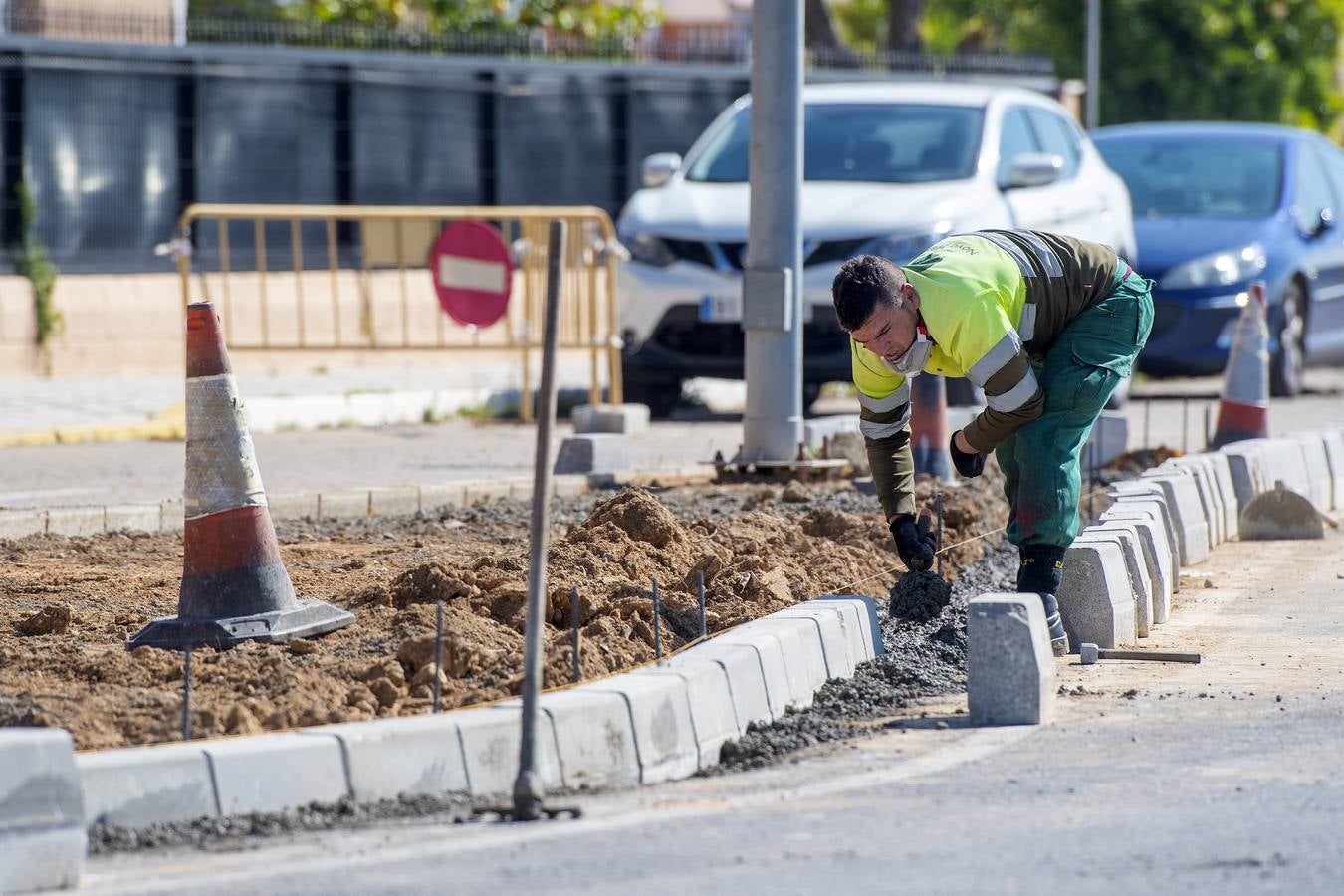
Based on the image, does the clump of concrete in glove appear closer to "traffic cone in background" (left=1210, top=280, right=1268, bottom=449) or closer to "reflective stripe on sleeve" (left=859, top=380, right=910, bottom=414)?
"reflective stripe on sleeve" (left=859, top=380, right=910, bottom=414)

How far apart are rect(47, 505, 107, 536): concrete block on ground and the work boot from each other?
4.09 meters

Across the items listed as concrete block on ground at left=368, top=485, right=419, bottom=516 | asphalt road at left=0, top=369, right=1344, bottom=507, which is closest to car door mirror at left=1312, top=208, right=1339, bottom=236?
asphalt road at left=0, top=369, right=1344, bottom=507

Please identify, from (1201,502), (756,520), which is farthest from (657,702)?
(1201,502)

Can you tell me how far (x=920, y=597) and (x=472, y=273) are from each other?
23.9 feet

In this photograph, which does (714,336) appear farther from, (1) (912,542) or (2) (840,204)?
A: (1) (912,542)

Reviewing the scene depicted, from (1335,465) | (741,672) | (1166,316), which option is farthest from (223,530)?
(1166,316)

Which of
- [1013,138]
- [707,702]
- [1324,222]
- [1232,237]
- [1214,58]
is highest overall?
[1214,58]

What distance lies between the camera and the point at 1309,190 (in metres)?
16.1

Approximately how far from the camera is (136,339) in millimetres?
16922

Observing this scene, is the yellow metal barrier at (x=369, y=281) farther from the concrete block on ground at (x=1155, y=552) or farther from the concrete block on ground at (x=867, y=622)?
the concrete block on ground at (x=867, y=622)

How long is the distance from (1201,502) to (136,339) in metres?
10.2

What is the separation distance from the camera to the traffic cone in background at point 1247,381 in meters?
11.3

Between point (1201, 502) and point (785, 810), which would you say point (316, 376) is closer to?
point (1201, 502)

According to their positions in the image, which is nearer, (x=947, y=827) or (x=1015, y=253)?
(x=947, y=827)
